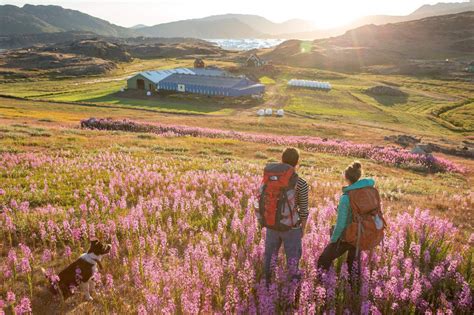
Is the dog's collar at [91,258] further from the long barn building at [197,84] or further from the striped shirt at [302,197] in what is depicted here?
the long barn building at [197,84]

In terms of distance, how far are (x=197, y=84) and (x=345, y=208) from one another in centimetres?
8531

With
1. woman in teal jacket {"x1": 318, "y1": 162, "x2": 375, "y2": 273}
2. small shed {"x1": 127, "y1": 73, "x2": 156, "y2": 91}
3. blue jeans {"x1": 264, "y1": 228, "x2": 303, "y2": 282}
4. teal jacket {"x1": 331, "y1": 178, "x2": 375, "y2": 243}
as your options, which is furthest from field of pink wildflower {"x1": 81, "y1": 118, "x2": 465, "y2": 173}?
small shed {"x1": 127, "y1": 73, "x2": 156, "y2": 91}

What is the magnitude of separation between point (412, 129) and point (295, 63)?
128 m

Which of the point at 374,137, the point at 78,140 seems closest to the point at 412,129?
the point at 374,137

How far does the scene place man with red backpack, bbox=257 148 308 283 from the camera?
645cm

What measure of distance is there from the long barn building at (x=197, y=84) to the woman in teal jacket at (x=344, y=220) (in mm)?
78815

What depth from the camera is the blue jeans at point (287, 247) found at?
6.84 meters

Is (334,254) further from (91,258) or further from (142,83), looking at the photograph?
(142,83)

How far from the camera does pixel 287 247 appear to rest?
6.98 m

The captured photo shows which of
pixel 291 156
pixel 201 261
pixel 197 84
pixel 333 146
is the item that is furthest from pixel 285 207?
pixel 197 84

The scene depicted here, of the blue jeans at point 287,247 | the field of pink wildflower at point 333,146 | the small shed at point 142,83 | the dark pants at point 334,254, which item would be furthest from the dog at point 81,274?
the small shed at point 142,83

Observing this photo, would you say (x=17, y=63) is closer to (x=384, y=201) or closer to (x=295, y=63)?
(x=295, y=63)

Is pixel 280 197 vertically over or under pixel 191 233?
over

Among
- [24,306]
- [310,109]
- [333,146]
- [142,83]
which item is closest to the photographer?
[24,306]
